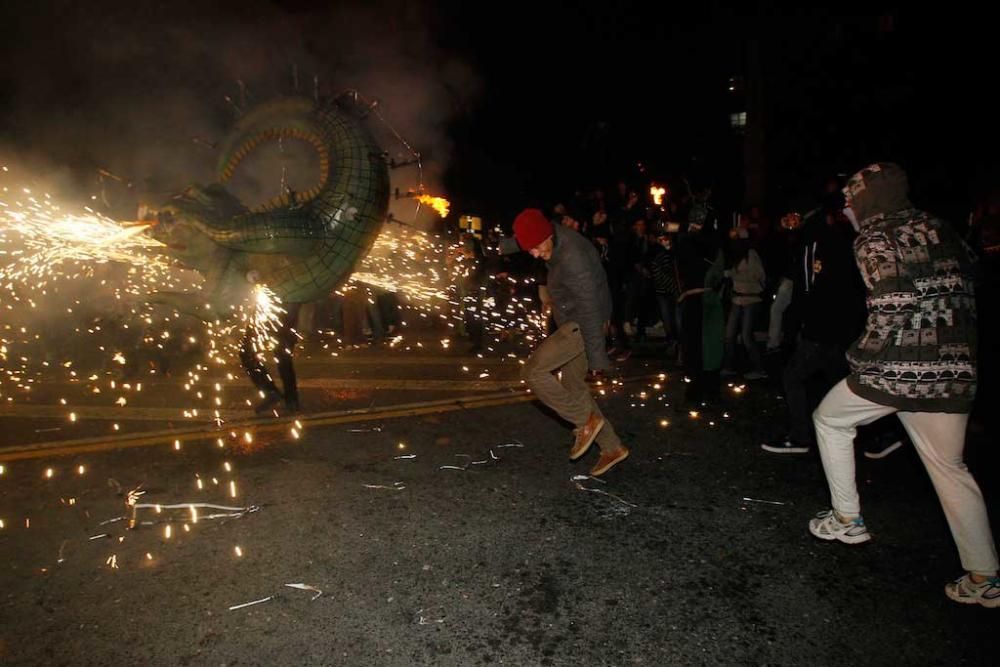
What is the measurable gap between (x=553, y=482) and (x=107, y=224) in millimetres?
5566

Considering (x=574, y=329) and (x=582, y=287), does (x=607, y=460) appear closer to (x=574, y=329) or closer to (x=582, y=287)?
(x=574, y=329)

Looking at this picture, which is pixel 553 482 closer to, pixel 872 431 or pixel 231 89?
pixel 872 431

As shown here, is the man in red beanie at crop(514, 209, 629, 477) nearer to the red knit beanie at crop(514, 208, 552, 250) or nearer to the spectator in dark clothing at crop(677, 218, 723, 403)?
the red knit beanie at crop(514, 208, 552, 250)

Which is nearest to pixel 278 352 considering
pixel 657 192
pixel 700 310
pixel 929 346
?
pixel 700 310

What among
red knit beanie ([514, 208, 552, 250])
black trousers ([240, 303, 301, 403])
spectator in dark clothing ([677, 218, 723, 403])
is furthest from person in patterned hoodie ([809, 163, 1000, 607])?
black trousers ([240, 303, 301, 403])

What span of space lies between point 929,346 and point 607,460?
2163 millimetres

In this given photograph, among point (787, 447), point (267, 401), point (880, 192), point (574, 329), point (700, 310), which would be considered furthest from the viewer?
point (700, 310)

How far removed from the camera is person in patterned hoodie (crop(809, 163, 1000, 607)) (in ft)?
9.43

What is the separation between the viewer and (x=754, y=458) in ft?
15.5

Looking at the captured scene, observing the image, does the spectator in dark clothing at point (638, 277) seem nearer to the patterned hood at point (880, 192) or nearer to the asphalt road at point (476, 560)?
the asphalt road at point (476, 560)

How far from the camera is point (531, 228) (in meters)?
4.36

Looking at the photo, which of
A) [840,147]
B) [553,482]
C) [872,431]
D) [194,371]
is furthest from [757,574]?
[840,147]

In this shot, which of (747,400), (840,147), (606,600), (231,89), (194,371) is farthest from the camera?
(840,147)

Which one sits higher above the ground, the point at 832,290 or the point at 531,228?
the point at 531,228
